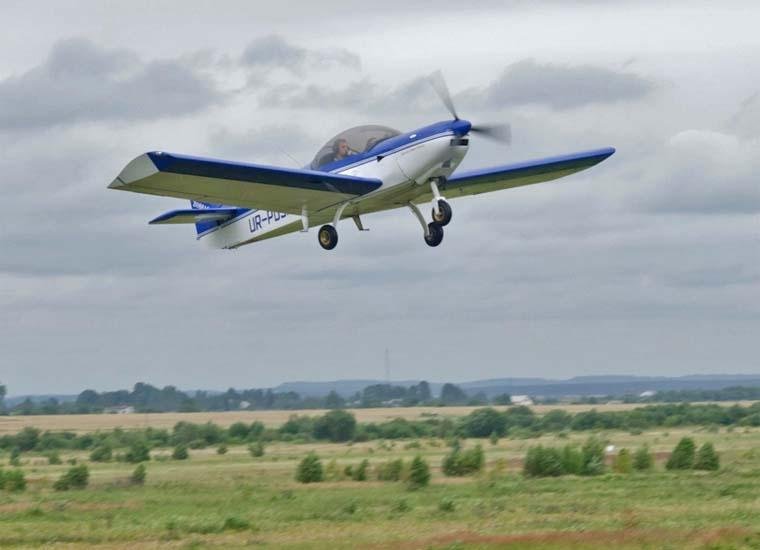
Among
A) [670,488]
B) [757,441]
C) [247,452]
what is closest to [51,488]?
[670,488]

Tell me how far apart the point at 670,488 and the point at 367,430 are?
55.1 m

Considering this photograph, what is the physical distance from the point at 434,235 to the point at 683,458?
2454cm

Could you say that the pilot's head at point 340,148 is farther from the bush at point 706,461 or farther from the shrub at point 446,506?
the bush at point 706,461

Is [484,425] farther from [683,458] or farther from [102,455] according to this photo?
[683,458]

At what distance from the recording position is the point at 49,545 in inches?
1139

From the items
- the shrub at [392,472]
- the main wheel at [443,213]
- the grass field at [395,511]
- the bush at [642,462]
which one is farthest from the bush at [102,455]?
the main wheel at [443,213]

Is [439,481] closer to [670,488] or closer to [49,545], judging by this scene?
[670,488]

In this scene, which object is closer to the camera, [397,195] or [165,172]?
[165,172]

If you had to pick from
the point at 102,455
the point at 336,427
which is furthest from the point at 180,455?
the point at 336,427

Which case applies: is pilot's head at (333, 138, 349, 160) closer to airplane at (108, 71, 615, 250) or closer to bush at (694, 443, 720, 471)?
airplane at (108, 71, 615, 250)

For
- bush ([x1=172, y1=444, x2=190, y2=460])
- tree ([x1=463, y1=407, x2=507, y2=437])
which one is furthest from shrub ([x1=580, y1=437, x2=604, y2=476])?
tree ([x1=463, y1=407, x2=507, y2=437])

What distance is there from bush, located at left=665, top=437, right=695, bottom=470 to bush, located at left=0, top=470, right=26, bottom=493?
975 inches

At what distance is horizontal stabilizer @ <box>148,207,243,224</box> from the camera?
1328 inches

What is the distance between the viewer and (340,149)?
1192 inches
